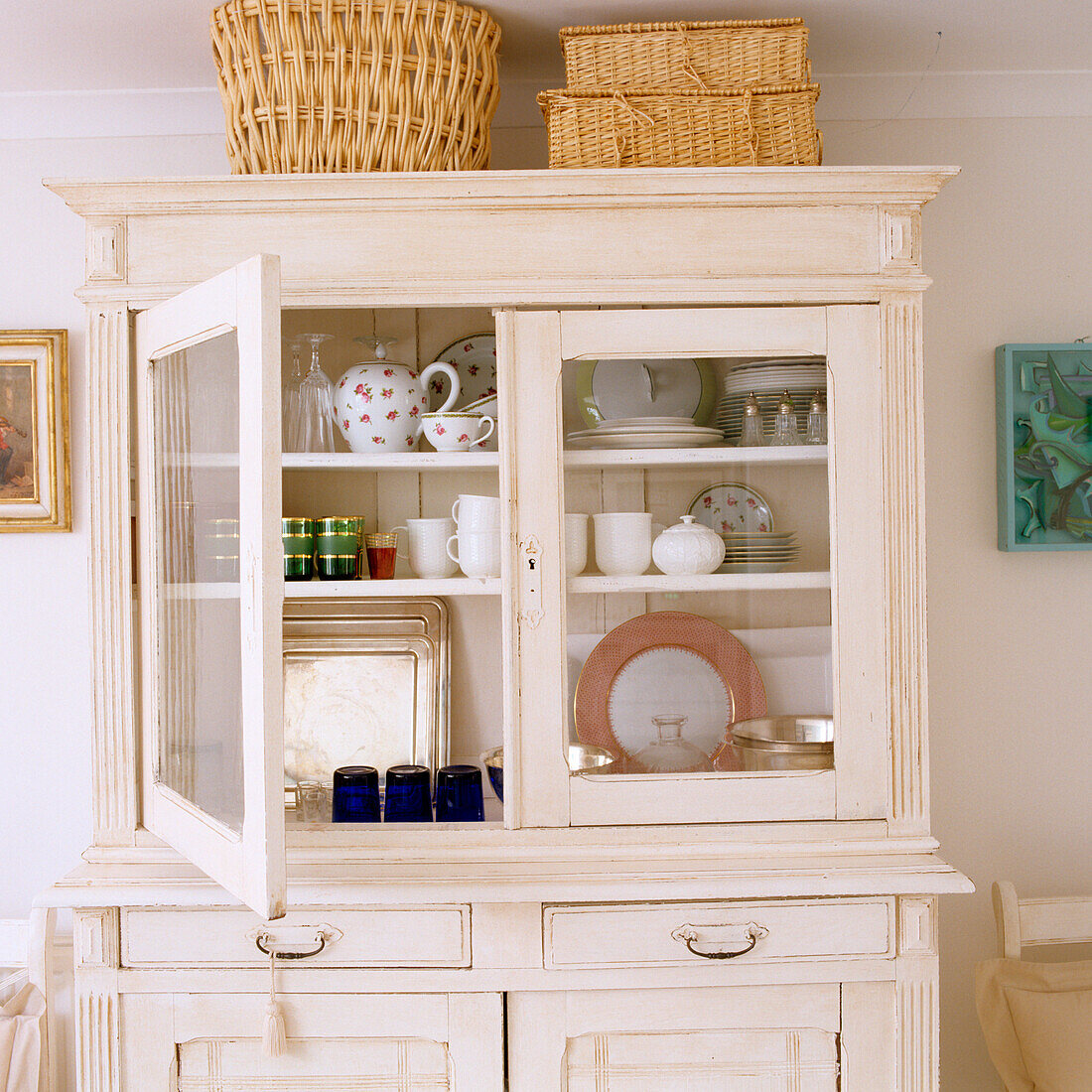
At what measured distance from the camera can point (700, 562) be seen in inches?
62.2

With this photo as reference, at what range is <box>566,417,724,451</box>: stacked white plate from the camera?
5.13 feet

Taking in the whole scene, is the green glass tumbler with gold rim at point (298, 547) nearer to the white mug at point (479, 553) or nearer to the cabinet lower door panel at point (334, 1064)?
the white mug at point (479, 553)

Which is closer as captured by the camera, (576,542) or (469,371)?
(576,542)

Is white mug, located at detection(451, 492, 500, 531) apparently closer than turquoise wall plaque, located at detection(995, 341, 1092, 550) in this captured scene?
Yes

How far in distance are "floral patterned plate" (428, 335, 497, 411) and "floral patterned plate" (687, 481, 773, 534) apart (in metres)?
0.44

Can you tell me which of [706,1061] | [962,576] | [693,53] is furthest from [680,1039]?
[693,53]

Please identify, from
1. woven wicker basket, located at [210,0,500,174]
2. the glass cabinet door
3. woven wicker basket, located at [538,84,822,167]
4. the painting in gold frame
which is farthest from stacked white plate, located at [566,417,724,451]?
the painting in gold frame

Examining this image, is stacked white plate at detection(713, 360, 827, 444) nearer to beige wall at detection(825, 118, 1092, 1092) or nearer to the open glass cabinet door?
beige wall at detection(825, 118, 1092, 1092)

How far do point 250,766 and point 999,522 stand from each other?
1.52m

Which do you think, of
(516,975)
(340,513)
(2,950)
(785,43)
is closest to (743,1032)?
(516,975)

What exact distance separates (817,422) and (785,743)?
0.52m

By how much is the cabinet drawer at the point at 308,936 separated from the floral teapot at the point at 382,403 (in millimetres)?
758

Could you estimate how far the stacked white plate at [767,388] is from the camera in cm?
155

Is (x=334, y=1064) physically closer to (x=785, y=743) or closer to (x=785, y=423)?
(x=785, y=743)
